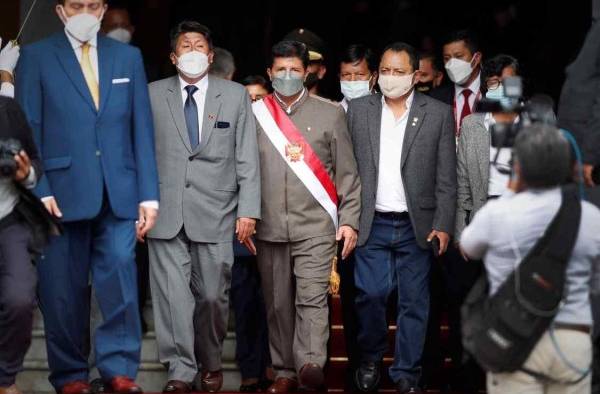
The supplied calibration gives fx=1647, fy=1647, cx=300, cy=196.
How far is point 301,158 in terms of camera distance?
8.86 metres

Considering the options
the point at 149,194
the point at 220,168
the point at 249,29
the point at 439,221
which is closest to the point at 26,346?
the point at 149,194

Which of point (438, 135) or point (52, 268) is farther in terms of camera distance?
point (438, 135)

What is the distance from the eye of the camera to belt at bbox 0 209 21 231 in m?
7.63

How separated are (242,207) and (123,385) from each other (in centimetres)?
121

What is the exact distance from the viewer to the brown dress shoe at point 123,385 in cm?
792

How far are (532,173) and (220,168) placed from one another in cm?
248

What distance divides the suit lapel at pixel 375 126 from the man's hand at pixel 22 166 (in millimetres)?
2108

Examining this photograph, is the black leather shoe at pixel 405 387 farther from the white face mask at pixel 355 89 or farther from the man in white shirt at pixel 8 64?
the man in white shirt at pixel 8 64

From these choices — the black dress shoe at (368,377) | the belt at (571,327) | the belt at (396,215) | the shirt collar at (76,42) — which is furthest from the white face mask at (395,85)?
the belt at (571,327)

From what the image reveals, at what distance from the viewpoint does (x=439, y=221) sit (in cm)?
881

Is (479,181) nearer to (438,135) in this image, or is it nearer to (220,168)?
(438,135)

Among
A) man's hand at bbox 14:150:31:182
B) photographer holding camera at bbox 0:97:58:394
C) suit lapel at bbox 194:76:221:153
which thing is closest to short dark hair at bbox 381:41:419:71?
suit lapel at bbox 194:76:221:153

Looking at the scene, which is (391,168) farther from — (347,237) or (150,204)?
(150,204)

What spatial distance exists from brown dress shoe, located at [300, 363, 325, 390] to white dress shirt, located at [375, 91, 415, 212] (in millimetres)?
932
